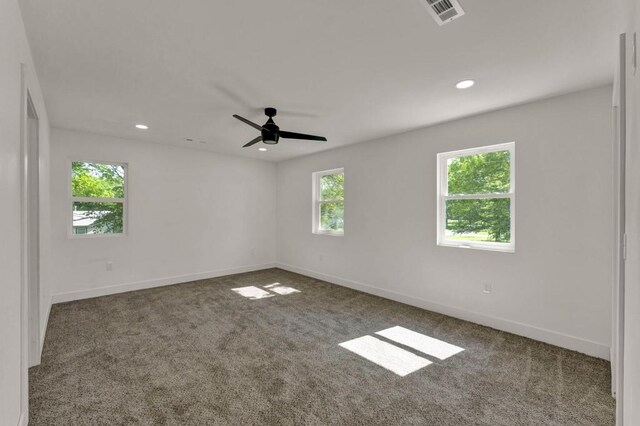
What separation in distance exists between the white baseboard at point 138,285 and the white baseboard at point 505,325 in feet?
8.48

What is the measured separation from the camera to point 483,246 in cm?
356

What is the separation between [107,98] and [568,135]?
4648mm

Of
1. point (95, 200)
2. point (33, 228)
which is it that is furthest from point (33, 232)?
point (95, 200)

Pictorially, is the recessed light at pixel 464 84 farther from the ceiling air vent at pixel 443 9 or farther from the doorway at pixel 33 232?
the doorway at pixel 33 232

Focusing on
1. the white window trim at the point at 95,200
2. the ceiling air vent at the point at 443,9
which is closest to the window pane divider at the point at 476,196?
the ceiling air vent at the point at 443,9

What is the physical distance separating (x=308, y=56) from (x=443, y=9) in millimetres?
990

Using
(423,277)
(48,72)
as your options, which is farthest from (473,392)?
(48,72)

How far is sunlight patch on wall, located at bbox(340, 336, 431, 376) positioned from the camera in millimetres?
2520

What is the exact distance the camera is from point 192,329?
3.30 meters

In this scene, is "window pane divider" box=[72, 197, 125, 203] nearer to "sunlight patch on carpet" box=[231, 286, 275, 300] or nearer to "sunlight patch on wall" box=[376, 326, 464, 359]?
"sunlight patch on carpet" box=[231, 286, 275, 300]

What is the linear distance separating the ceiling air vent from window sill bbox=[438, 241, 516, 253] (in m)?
2.55

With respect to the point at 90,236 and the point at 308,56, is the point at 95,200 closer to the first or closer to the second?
the point at 90,236

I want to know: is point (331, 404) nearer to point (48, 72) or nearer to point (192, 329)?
point (192, 329)

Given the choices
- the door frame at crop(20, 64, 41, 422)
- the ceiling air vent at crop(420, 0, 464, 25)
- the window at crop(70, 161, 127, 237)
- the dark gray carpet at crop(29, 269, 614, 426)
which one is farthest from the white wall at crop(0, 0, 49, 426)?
the window at crop(70, 161, 127, 237)
